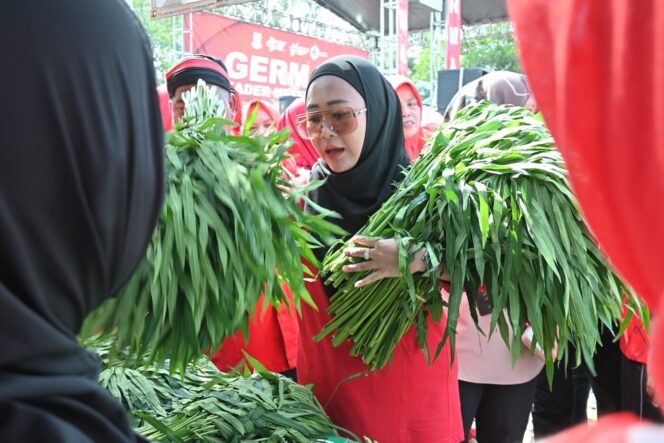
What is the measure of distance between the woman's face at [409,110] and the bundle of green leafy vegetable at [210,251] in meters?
2.31

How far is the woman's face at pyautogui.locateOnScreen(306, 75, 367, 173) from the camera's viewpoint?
78.5 inches

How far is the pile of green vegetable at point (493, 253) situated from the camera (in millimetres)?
1625

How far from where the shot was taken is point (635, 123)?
0.44 m

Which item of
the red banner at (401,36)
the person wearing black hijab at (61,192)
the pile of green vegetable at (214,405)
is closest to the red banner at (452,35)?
the red banner at (401,36)

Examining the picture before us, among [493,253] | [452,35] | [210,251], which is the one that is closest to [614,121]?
[210,251]

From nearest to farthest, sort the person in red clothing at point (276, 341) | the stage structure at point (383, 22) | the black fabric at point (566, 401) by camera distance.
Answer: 1. the person in red clothing at point (276, 341)
2. the black fabric at point (566, 401)
3. the stage structure at point (383, 22)

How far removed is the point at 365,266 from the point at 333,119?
1.69 feet

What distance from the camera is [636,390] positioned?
2930mm

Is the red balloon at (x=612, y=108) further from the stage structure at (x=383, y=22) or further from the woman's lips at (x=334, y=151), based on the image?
the stage structure at (x=383, y=22)

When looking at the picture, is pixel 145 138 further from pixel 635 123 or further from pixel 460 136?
pixel 460 136

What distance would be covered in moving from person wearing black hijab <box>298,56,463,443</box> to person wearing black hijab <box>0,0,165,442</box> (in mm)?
956

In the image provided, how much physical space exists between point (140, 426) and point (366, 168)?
35.9 inches

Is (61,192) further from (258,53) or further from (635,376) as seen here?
(258,53)

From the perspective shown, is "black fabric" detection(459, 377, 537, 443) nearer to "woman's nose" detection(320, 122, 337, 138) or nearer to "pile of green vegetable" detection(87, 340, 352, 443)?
"pile of green vegetable" detection(87, 340, 352, 443)
